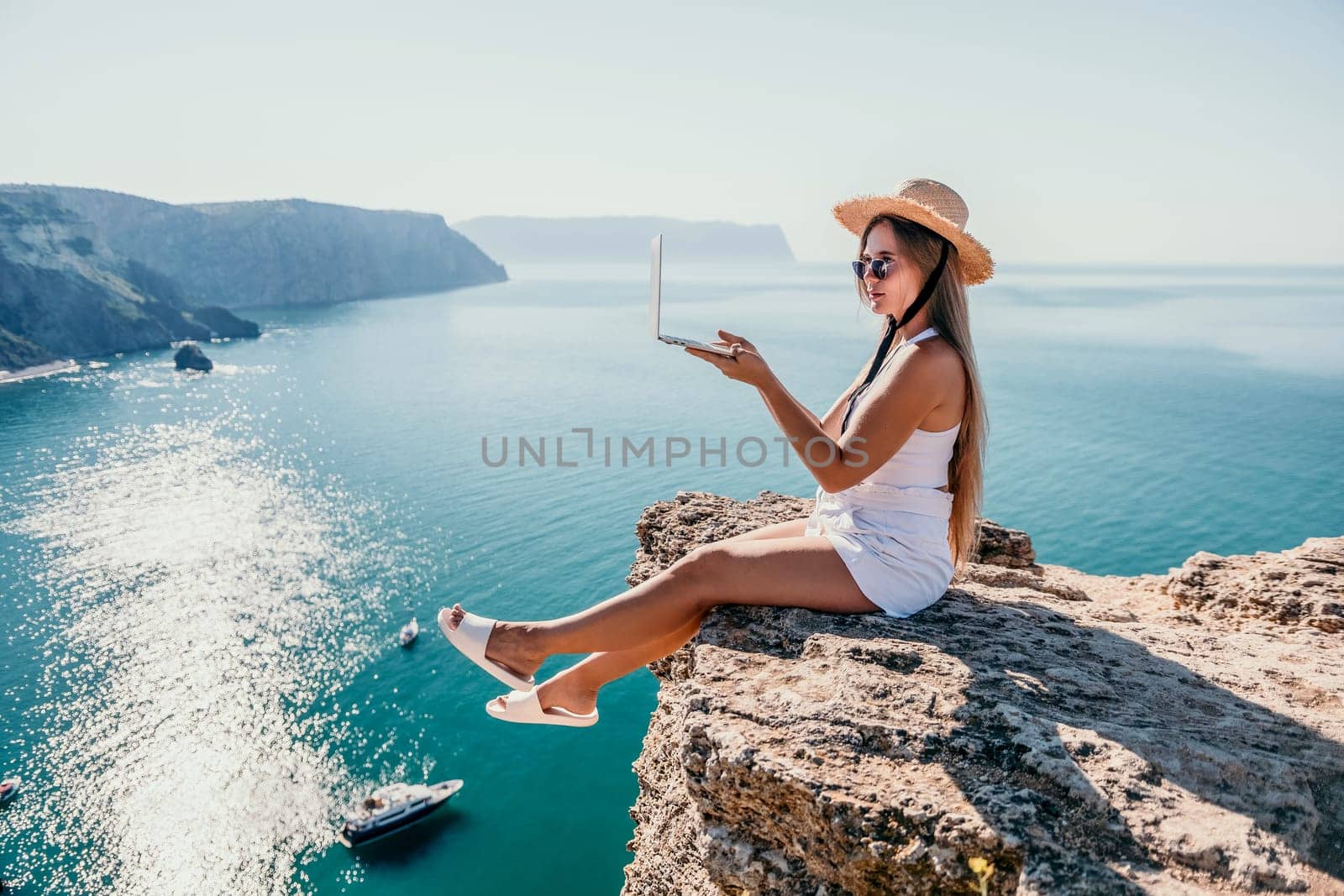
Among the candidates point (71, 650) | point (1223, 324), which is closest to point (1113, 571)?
point (71, 650)

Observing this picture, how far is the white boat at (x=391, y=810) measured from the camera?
19734mm

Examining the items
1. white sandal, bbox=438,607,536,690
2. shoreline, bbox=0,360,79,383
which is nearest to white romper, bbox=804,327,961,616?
white sandal, bbox=438,607,536,690

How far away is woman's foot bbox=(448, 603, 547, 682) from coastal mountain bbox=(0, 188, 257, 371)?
3695 inches

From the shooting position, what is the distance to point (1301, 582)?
243 inches

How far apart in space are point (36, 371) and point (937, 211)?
9553cm

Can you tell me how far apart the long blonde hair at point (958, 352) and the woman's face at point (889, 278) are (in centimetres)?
3

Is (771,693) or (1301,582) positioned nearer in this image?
(771,693)

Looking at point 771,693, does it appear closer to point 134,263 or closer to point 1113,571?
point 1113,571

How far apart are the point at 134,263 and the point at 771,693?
124 metres

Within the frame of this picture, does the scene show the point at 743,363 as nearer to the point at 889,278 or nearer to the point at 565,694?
the point at 889,278

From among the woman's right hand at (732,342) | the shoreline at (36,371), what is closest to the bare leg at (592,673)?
the woman's right hand at (732,342)

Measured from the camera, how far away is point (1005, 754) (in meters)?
2.99

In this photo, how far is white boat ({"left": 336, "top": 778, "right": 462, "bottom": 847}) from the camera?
1973 cm

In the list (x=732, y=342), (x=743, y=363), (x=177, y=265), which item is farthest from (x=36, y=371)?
(x=743, y=363)
